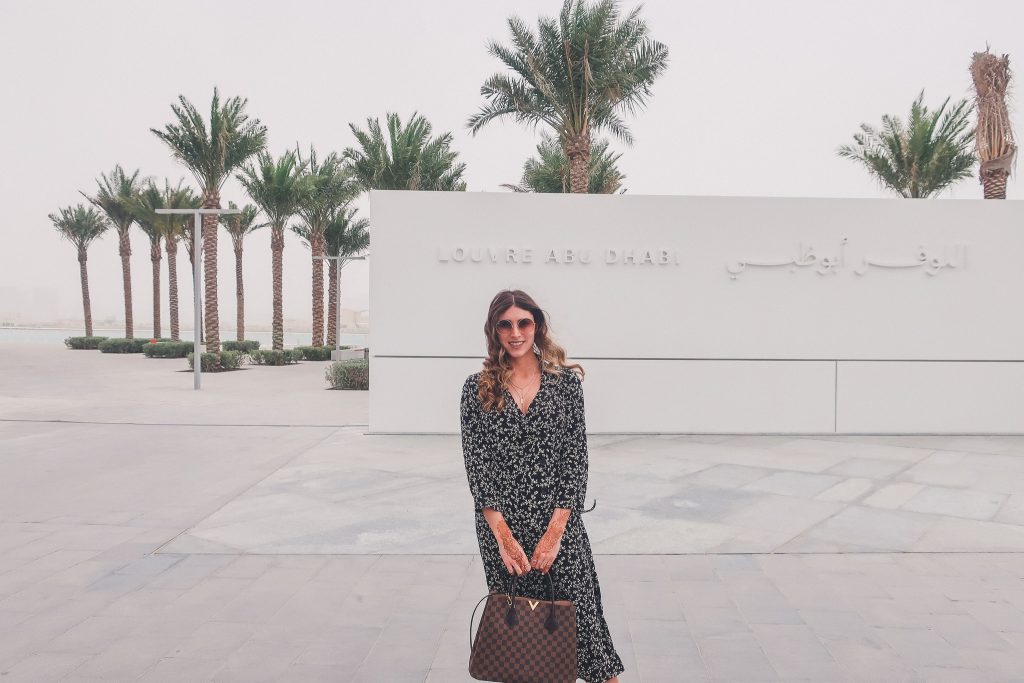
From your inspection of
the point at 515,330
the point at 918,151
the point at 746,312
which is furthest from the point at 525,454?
the point at 918,151

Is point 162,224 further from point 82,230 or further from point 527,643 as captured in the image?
point 527,643

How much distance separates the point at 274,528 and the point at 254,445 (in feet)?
14.4

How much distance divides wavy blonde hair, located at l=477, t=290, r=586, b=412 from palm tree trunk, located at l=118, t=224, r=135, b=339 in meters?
43.9

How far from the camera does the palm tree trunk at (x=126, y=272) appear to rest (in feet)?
135

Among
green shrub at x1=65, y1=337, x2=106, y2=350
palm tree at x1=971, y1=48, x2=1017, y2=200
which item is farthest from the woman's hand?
green shrub at x1=65, y1=337, x2=106, y2=350

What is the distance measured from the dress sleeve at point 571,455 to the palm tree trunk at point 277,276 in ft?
100.0

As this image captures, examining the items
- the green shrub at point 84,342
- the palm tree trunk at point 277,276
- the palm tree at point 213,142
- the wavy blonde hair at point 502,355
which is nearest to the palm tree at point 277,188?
the palm tree trunk at point 277,276

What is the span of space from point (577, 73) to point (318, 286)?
1981 cm

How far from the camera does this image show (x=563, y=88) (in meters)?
18.4

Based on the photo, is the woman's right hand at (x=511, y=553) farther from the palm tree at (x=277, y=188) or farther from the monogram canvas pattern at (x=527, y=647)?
the palm tree at (x=277, y=188)

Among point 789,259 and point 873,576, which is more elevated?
point 789,259

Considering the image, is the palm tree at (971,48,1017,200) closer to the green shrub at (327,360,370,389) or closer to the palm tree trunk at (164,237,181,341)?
the green shrub at (327,360,370,389)

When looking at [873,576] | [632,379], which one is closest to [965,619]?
[873,576]

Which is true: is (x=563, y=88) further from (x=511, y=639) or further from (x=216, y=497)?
(x=511, y=639)
